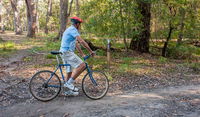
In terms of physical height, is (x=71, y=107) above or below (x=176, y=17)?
below

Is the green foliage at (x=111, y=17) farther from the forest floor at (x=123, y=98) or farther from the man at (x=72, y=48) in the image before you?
the man at (x=72, y=48)

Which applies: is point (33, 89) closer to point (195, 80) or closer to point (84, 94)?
point (84, 94)

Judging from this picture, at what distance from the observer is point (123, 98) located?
22.4 ft

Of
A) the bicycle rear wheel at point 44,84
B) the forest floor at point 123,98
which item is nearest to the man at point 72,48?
the bicycle rear wheel at point 44,84

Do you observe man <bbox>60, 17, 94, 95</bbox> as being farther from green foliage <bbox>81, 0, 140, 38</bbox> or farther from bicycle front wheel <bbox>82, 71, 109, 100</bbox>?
green foliage <bbox>81, 0, 140, 38</bbox>

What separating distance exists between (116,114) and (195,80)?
509cm

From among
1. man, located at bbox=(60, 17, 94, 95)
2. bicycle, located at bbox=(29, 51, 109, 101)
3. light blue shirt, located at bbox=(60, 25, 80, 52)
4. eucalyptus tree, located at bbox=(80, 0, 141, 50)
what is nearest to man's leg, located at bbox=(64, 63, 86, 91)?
man, located at bbox=(60, 17, 94, 95)

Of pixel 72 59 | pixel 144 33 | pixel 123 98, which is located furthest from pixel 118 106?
pixel 144 33

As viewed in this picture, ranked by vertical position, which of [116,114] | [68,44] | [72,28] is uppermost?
[72,28]

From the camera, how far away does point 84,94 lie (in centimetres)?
705

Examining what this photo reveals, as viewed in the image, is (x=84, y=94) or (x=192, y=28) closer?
(x=84, y=94)

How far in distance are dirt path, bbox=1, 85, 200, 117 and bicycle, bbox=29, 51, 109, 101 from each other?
21cm

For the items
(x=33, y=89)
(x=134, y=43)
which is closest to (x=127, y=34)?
(x=134, y=43)

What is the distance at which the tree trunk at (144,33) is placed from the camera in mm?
13525
